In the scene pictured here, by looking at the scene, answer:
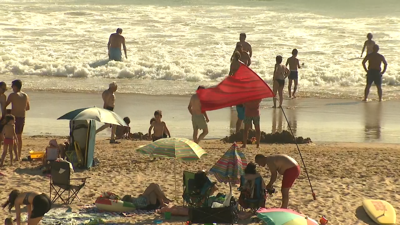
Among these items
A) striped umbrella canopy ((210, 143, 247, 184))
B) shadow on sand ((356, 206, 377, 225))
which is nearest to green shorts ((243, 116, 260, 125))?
striped umbrella canopy ((210, 143, 247, 184))

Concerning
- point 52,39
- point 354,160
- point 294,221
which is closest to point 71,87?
point 52,39

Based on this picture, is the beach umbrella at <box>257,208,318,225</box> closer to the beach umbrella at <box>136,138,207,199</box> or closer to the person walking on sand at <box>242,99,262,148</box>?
the beach umbrella at <box>136,138,207,199</box>

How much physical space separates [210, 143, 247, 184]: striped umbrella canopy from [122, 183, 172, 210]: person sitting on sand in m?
0.74

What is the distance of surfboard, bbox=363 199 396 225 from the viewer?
823 cm

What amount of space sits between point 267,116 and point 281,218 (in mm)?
7839

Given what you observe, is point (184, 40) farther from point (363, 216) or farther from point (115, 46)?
point (363, 216)

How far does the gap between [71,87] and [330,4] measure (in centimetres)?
2094

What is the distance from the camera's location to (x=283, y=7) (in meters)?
35.3

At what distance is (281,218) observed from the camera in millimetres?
7113

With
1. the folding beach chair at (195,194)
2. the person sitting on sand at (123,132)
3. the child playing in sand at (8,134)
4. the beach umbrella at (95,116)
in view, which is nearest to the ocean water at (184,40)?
the person sitting on sand at (123,132)

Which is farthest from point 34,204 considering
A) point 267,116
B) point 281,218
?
point 267,116

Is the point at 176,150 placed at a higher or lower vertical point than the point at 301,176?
higher

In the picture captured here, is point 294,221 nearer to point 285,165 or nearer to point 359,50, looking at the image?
point 285,165

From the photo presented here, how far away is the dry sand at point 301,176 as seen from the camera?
887 cm
